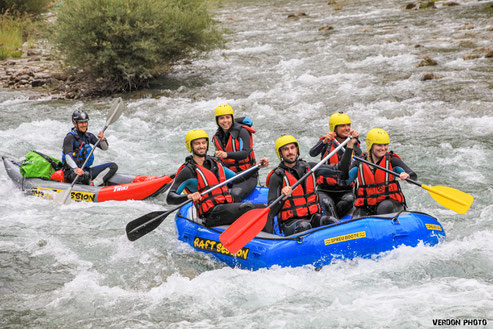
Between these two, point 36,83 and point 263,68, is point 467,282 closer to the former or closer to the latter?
point 263,68

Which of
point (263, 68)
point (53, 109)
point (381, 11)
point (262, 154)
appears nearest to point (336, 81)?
point (263, 68)

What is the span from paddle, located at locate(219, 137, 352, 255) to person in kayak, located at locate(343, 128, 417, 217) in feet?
1.92

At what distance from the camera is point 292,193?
5414 millimetres

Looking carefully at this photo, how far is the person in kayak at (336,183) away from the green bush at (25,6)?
17.6m

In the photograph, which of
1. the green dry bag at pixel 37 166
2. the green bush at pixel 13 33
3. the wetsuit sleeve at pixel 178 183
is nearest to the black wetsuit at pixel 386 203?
the wetsuit sleeve at pixel 178 183

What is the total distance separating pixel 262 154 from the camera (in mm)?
9211

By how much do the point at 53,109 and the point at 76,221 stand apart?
6.03 m

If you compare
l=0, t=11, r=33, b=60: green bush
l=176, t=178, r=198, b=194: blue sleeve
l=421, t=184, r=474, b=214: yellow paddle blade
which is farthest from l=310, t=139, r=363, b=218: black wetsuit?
l=0, t=11, r=33, b=60: green bush

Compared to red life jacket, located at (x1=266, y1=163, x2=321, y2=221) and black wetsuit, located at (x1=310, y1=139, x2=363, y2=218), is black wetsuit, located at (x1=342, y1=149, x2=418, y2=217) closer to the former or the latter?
black wetsuit, located at (x1=310, y1=139, x2=363, y2=218)

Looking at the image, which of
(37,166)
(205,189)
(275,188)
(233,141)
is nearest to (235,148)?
(233,141)

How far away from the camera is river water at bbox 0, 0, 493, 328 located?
4758 mm

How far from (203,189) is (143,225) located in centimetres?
72

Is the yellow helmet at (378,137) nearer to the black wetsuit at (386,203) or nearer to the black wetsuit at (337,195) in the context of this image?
the black wetsuit at (386,203)

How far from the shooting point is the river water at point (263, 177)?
4.76m
